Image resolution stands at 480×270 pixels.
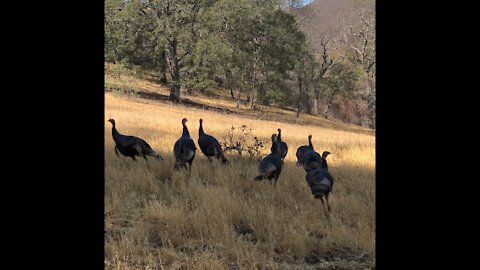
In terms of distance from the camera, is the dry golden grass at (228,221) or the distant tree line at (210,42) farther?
the distant tree line at (210,42)

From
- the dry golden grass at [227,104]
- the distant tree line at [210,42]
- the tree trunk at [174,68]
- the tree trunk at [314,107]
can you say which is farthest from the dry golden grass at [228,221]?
the tree trunk at [314,107]

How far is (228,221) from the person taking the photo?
214 inches

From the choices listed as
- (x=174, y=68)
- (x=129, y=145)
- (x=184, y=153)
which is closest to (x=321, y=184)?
(x=184, y=153)

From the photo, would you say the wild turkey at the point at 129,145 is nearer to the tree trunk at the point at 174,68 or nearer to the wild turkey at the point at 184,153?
the wild turkey at the point at 184,153

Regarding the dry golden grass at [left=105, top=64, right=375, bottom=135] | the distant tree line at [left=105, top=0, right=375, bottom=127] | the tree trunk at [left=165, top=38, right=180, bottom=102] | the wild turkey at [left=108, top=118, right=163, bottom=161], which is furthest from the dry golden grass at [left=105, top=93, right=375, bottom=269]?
the tree trunk at [left=165, top=38, right=180, bottom=102]

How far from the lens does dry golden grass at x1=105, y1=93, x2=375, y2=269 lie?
4.30 meters

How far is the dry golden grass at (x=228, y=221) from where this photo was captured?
4305 millimetres

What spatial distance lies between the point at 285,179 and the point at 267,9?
31.5 metres

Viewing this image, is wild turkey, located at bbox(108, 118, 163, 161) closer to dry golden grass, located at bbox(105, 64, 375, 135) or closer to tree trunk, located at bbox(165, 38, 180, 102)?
dry golden grass, located at bbox(105, 64, 375, 135)

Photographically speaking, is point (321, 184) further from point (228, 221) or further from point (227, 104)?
point (227, 104)
